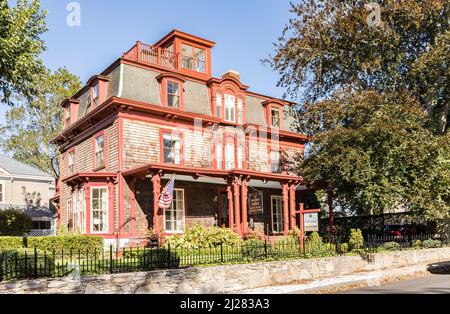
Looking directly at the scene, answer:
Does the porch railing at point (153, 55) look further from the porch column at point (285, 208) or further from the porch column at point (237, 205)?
the porch column at point (285, 208)

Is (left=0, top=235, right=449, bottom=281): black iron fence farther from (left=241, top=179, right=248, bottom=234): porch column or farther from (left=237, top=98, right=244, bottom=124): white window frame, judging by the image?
(left=237, top=98, right=244, bottom=124): white window frame

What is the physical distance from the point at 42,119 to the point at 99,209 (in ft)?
78.0

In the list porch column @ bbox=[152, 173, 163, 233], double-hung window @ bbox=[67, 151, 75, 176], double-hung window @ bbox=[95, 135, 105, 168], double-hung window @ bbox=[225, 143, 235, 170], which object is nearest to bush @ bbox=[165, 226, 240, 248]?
porch column @ bbox=[152, 173, 163, 233]

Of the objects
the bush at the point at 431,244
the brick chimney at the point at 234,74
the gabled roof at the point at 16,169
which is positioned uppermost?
the brick chimney at the point at 234,74

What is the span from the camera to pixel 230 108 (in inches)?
1077

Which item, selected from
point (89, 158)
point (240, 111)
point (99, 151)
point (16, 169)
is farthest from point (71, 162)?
point (16, 169)

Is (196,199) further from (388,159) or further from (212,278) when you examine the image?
(212,278)

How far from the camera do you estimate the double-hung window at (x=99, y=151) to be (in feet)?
78.1

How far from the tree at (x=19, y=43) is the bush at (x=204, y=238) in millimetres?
9459

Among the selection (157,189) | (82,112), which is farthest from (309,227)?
(82,112)

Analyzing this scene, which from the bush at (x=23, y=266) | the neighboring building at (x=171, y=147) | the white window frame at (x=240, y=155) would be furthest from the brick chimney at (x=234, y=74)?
the bush at (x=23, y=266)

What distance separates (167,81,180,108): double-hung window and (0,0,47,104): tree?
6734 mm

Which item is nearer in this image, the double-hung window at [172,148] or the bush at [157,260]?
the bush at [157,260]

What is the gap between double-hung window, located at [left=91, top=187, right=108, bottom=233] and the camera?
2194cm
